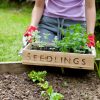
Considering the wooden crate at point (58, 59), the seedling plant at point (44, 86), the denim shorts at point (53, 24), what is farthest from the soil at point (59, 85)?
the denim shorts at point (53, 24)

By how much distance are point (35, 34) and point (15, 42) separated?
2.13m

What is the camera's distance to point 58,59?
3.06m

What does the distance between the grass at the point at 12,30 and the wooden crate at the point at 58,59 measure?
97 centimetres

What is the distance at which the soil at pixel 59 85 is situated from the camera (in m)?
2.90

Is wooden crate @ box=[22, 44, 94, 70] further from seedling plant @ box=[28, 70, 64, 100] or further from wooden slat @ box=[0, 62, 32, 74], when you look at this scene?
wooden slat @ box=[0, 62, 32, 74]

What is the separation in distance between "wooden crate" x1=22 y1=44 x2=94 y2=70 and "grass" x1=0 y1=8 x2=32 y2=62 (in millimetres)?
973

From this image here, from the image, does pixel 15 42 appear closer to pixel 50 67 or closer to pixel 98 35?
pixel 98 35

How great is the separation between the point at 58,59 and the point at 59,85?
20cm

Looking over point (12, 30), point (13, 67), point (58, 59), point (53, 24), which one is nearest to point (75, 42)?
point (58, 59)

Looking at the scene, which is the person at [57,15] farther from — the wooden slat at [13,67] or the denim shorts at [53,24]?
the wooden slat at [13,67]

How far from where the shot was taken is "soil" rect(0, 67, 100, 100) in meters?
2.90

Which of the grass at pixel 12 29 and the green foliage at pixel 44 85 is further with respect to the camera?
the grass at pixel 12 29

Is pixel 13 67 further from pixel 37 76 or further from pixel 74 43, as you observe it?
pixel 74 43

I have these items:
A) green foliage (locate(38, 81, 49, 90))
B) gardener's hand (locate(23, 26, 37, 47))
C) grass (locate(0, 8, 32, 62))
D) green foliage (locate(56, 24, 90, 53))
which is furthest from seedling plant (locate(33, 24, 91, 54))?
grass (locate(0, 8, 32, 62))
